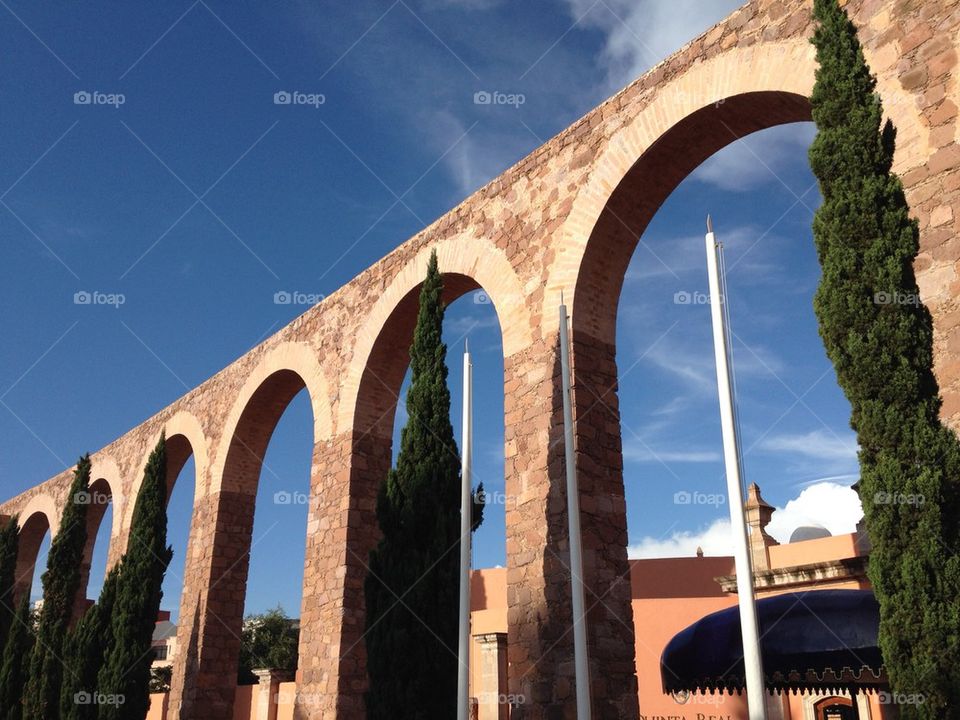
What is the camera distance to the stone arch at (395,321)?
366 inches

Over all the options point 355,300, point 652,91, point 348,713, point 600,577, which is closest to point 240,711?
point 348,713

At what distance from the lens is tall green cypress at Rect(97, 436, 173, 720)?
39.6ft

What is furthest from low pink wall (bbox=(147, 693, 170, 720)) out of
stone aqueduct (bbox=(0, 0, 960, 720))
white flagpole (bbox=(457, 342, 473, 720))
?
white flagpole (bbox=(457, 342, 473, 720))

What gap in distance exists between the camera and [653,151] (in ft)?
25.2

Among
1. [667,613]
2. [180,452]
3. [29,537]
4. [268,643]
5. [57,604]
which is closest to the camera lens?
[667,613]

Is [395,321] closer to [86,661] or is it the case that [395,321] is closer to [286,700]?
[286,700]

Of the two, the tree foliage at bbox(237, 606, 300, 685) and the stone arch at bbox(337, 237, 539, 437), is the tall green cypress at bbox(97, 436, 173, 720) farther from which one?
the tree foliage at bbox(237, 606, 300, 685)

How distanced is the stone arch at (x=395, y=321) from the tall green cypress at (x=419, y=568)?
1270 millimetres

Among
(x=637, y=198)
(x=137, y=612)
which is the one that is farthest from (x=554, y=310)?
(x=137, y=612)

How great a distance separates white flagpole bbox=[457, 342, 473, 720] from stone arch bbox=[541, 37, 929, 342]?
3.58 ft

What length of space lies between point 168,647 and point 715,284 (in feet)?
174

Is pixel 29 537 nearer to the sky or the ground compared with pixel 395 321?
nearer to the ground

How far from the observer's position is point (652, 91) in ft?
25.6

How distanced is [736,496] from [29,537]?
2336cm
